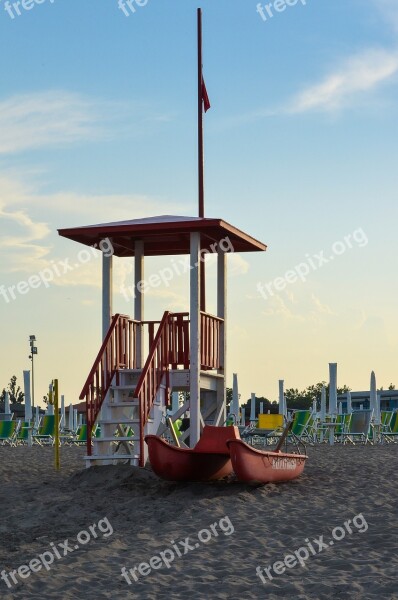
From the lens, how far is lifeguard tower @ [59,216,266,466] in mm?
14867

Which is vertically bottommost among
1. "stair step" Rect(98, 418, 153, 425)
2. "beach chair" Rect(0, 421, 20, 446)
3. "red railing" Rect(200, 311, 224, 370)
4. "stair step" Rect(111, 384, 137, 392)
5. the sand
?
the sand

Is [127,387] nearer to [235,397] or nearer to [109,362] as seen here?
[109,362]

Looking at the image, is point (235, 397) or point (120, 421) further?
point (235, 397)

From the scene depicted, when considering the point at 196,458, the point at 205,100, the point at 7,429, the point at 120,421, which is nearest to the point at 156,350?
the point at 120,421

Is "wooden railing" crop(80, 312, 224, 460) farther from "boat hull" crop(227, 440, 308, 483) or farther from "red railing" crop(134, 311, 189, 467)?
"boat hull" crop(227, 440, 308, 483)

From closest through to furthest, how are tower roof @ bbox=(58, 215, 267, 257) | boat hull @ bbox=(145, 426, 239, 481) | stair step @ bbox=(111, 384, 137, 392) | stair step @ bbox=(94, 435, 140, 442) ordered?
boat hull @ bbox=(145, 426, 239, 481), stair step @ bbox=(94, 435, 140, 442), tower roof @ bbox=(58, 215, 267, 257), stair step @ bbox=(111, 384, 137, 392)

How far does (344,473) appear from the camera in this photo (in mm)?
14281

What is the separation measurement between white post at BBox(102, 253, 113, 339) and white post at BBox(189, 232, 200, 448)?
1529mm

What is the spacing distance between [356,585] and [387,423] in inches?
652

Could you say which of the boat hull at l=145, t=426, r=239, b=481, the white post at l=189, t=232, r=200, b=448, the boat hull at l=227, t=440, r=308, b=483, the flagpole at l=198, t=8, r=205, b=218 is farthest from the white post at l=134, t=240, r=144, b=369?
the boat hull at l=227, t=440, r=308, b=483

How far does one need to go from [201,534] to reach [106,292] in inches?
244

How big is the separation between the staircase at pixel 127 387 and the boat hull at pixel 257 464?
197cm

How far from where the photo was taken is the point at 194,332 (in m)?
15.2

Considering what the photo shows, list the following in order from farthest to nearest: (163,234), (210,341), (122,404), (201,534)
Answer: (210,341)
(163,234)
(122,404)
(201,534)
